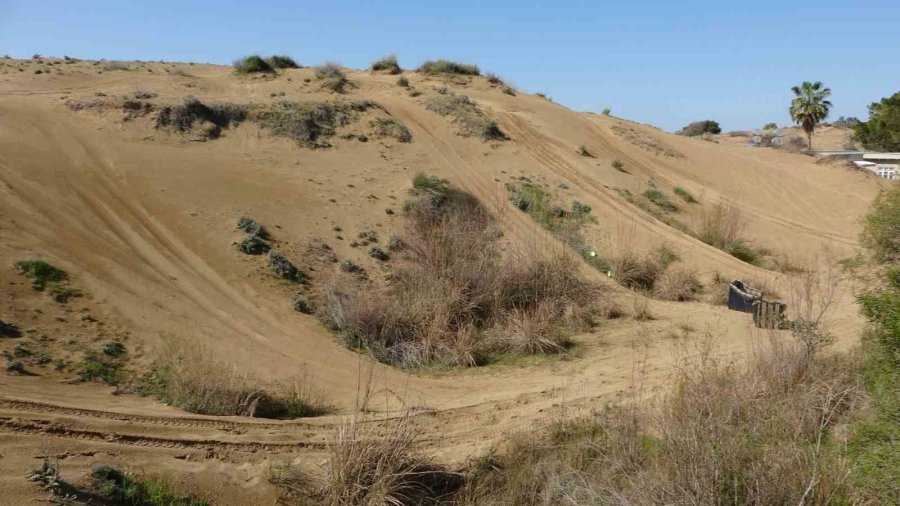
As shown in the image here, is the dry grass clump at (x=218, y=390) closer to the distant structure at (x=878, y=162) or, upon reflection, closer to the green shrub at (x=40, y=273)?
the green shrub at (x=40, y=273)

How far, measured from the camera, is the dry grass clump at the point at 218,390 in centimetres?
812

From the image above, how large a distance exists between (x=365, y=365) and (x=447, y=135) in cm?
1388

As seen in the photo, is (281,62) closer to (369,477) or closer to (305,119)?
(305,119)

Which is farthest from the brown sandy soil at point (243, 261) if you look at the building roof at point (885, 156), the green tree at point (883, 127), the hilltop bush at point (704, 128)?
the hilltop bush at point (704, 128)

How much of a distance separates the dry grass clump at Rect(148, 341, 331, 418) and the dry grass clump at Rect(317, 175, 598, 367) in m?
2.18

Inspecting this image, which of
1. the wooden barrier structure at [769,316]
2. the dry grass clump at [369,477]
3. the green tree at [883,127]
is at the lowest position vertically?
the dry grass clump at [369,477]

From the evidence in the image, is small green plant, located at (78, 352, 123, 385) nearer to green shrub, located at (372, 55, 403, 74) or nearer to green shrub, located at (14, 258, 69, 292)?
green shrub, located at (14, 258, 69, 292)

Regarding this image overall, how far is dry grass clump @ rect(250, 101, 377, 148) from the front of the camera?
1970 centimetres

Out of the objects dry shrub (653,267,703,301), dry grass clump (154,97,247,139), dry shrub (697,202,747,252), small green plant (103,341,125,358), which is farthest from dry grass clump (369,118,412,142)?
small green plant (103,341,125,358)

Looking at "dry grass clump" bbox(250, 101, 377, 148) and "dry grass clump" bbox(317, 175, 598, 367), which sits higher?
"dry grass clump" bbox(250, 101, 377, 148)

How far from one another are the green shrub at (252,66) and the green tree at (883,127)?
120 ft

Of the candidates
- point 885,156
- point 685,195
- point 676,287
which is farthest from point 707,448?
point 885,156

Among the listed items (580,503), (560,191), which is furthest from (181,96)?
(580,503)

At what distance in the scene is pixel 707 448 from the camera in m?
5.18
